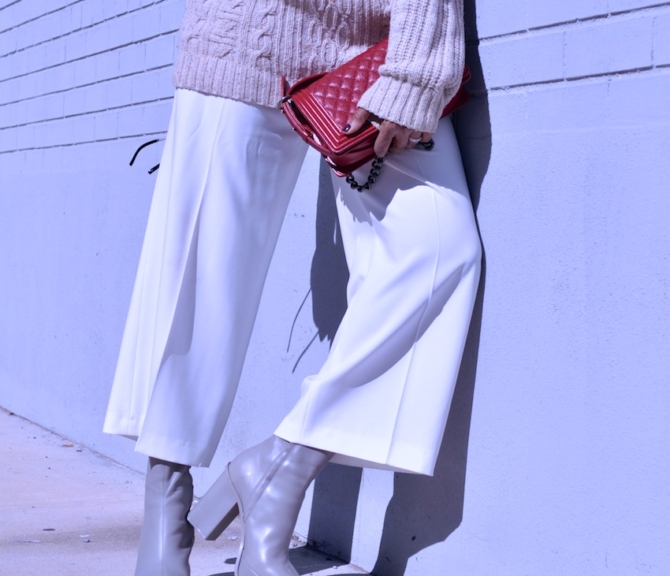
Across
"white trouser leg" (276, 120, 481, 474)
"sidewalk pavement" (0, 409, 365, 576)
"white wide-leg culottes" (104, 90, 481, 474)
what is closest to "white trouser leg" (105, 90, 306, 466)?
"white wide-leg culottes" (104, 90, 481, 474)

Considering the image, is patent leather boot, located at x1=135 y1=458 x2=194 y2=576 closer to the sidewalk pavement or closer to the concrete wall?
the sidewalk pavement

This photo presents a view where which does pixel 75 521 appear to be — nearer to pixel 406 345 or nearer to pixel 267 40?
pixel 406 345

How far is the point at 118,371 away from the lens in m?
2.50

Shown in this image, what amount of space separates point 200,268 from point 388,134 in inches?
24.0

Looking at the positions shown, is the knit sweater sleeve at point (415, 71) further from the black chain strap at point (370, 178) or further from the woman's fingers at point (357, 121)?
the black chain strap at point (370, 178)

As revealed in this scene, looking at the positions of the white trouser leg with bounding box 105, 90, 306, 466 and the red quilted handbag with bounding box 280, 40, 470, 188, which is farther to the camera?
the white trouser leg with bounding box 105, 90, 306, 466

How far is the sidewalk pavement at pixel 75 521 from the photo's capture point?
266 cm

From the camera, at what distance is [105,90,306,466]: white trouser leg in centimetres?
234

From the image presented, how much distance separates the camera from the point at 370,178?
2.21 metres

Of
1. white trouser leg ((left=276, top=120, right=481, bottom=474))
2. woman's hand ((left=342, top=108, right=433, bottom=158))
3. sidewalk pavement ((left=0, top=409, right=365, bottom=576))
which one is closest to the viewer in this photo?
woman's hand ((left=342, top=108, right=433, bottom=158))

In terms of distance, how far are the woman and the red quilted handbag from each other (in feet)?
0.11

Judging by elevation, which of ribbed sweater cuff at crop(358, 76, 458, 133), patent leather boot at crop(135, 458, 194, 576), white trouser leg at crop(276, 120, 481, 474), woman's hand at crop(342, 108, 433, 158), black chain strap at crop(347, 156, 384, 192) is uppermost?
ribbed sweater cuff at crop(358, 76, 458, 133)

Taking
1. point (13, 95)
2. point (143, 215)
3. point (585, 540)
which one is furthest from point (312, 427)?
point (13, 95)

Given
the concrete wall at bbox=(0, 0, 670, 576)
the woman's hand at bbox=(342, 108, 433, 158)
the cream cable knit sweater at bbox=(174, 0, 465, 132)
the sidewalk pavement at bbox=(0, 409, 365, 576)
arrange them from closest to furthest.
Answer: the concrete wall at bbox=(0, 0, 670, 576) < the woman's hand at bbox=(342, 108, 433, 158) < the cream cable knit sweater at bbox=(174, 0, 465, 132) < the sidewalk pavement at bbox=(0, 409, 365, 576)
